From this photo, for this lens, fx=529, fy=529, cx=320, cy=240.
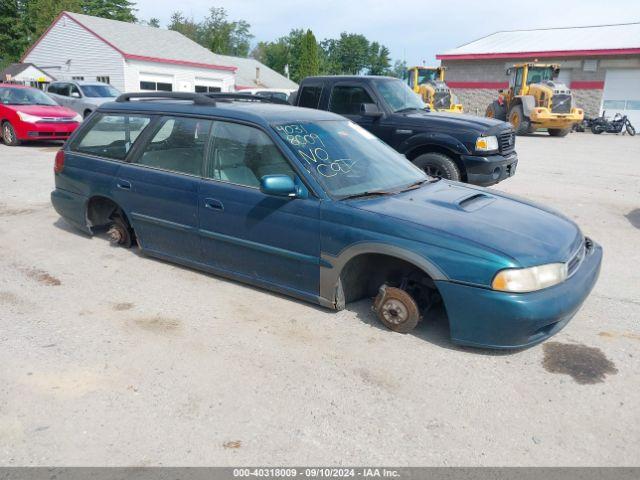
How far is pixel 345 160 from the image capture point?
436 cm

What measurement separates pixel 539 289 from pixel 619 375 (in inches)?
29.7

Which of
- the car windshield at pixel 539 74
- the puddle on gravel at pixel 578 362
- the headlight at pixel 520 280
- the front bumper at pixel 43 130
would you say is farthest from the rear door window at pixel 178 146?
the car windshield at pixel 539 74

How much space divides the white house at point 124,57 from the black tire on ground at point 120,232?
27.3 metres

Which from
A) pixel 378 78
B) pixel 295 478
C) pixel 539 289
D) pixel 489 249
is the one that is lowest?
Result: pixel 295 478

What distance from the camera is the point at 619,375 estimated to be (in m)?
3.32

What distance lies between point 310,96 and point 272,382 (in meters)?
6.45

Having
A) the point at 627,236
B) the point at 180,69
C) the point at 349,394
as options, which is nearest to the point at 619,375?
the point at 349,394

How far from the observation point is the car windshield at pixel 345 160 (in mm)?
4094

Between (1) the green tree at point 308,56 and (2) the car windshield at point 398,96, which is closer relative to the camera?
(2) the car windshield at point 398,96

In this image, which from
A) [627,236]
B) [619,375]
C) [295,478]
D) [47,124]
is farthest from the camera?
[47,124]

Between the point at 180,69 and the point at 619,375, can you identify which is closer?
the point at 619,375

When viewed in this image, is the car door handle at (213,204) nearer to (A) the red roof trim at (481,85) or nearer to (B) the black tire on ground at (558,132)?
(B) the black tire on ground at (558,132)

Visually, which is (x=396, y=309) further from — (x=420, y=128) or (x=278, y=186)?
(x=420, y=128)

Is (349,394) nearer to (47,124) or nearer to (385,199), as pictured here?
(385,199)
